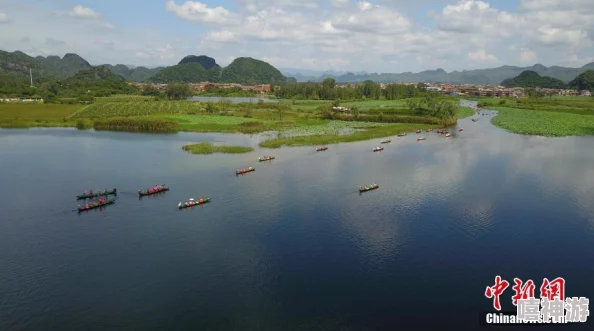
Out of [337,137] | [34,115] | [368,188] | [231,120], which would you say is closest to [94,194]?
[368,188]

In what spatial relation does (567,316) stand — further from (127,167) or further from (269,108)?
(269,108)

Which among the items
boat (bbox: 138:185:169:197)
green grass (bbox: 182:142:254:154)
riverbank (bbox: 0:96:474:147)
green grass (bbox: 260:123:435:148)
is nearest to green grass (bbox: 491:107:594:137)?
riverbank (bbox: 0:96:474:147)

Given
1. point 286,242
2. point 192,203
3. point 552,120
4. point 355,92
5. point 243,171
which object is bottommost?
point 286,242

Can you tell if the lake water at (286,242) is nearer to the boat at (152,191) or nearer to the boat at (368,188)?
the boat at (152,191)

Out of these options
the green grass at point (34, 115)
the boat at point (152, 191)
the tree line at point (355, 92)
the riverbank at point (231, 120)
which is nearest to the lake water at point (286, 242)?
the boat at point (152, 191)

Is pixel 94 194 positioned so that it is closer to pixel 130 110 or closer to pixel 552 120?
pixel 130 110
